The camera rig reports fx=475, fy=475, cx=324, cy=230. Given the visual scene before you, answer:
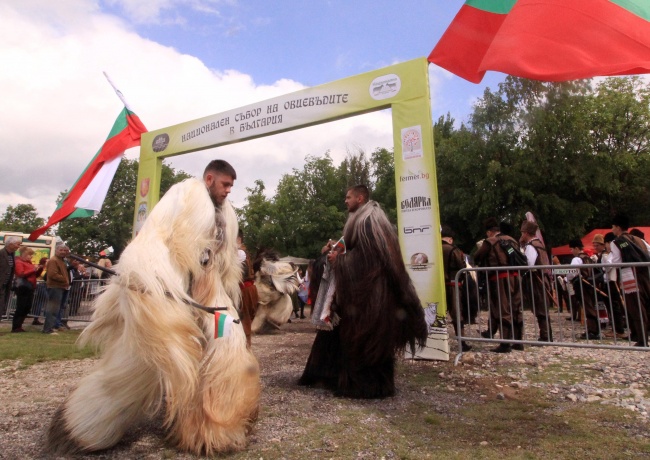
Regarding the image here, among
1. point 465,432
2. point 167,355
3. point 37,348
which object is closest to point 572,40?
point 465,432

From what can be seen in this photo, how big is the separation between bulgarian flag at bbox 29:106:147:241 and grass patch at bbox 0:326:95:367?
191 cm

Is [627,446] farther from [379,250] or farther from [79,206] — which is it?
[79,206]

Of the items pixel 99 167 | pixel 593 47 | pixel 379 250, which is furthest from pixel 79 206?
pixel 593 47

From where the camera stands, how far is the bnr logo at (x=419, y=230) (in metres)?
6.16

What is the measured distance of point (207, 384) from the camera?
2646mm

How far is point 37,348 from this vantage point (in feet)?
22.9

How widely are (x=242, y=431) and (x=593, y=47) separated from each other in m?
3.75

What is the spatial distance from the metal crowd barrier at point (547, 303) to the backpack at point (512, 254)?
0.50 ft

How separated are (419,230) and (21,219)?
69.3 m

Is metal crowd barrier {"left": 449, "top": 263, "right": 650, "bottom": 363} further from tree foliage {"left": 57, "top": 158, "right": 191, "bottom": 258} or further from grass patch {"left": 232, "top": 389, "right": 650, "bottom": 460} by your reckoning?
tree foliage {"left": 57, "top": 158, "right": 191, "bottom": 258}

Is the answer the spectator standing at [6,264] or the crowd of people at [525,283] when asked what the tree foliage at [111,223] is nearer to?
the spectator standing at [6,264]

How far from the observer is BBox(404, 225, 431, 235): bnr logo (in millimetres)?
6156

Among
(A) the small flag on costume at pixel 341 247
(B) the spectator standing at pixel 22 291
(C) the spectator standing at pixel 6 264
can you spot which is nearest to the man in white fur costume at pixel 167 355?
(A) the small flag on costume at pixel 341 247

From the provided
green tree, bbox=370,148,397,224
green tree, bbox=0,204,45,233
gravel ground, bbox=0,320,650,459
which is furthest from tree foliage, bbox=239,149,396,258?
green tree, bbox=0,204,45,233
